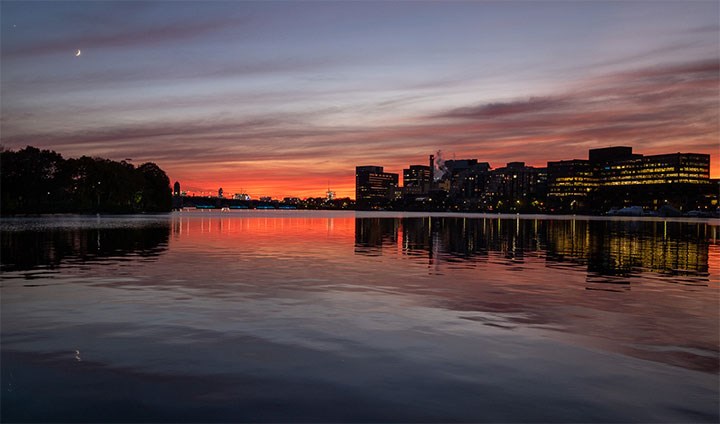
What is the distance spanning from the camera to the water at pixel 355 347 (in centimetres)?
1019

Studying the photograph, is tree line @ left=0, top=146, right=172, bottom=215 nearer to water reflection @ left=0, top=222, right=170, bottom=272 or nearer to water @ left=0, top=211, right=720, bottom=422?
water reflection @ left=0, top=222, right=170, bottom=272

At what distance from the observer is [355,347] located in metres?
14.5

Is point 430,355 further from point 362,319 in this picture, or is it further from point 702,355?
point 702,355

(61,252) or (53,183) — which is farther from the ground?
(53,183)

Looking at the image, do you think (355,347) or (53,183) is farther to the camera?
(53,183)

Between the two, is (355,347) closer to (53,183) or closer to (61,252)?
(61,252)

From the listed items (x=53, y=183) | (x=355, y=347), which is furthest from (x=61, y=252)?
(x=53, y=183)

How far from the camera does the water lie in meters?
10.2

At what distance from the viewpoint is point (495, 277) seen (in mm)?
29672

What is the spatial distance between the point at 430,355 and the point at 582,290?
46.9 ft

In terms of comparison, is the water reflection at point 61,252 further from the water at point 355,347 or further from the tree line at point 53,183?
the tree line at point 53,183

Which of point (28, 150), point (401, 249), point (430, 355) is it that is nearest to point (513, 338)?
point (430, 355)

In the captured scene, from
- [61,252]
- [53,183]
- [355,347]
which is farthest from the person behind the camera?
[53,183]

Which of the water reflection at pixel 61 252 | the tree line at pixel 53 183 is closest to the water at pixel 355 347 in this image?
the water reflection at pixel 61 252
